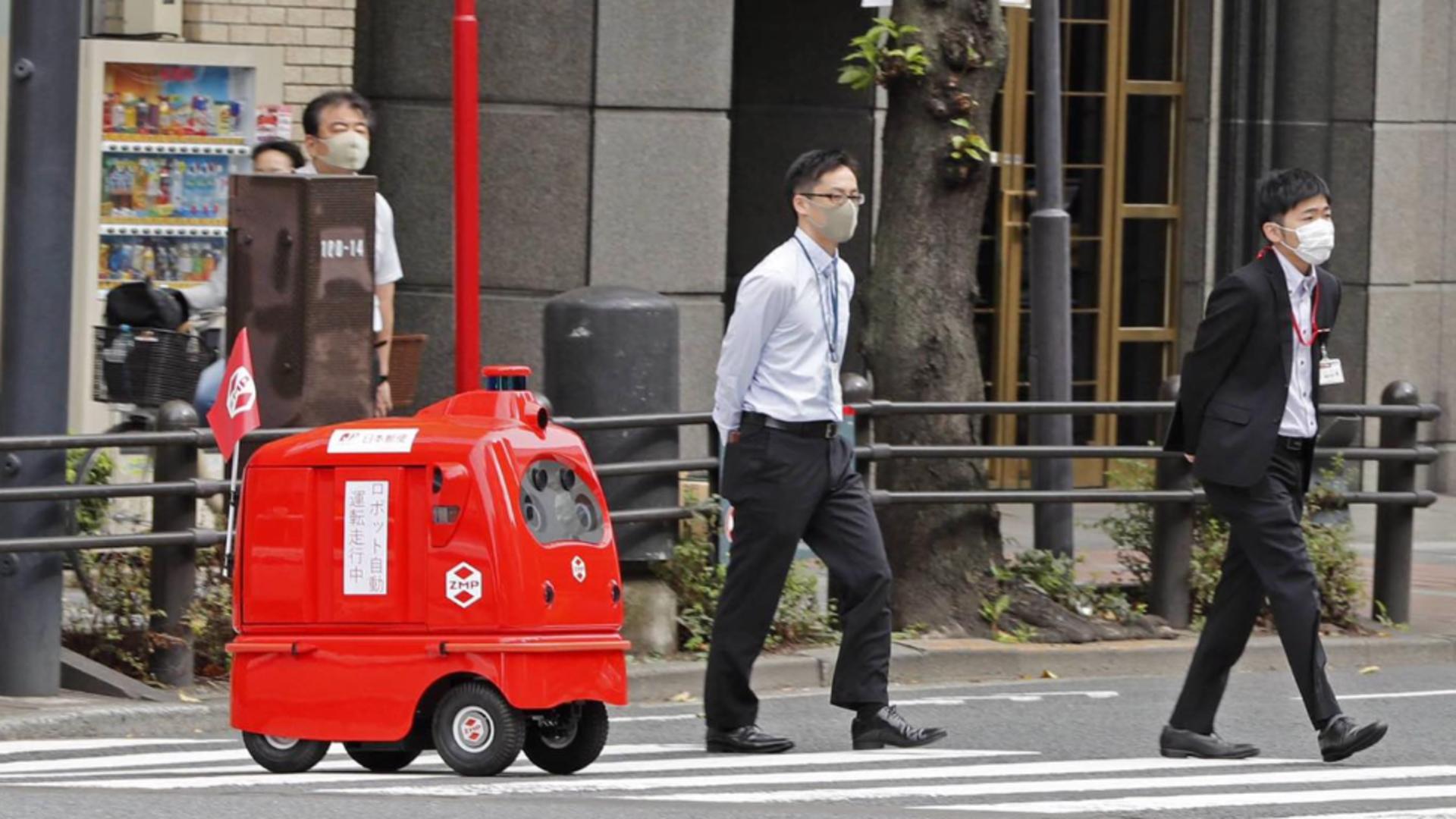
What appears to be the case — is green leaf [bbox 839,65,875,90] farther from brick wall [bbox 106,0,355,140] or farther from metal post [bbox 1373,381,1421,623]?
brick wall [bbox 106,0,355,140]

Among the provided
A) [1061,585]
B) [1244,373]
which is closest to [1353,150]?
[1061,585]

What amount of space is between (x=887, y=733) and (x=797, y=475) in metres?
0.90

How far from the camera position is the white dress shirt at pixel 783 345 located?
28.1 ft

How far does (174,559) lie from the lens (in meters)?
10.2

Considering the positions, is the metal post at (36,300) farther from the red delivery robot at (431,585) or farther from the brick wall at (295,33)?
the brick wall at (295,33)

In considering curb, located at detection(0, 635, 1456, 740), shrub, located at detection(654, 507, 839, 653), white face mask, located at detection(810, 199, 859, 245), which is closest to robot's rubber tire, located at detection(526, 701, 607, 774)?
white face mask, located at detection(810, 199, 859, 245)

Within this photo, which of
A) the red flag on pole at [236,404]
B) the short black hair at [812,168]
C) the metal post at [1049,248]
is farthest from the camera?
the metal post at [1049,248]

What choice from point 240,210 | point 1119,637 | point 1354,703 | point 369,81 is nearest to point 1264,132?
point 369,81

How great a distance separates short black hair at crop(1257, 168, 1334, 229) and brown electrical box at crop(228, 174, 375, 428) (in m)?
3.36

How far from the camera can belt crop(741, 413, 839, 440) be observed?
28.4ft

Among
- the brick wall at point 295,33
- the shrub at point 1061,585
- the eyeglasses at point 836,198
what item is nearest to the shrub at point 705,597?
the shrub at point 1061,585

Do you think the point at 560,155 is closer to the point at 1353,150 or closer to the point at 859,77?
the point at 859,77

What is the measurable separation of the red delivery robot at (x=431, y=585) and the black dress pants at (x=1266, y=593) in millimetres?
2008

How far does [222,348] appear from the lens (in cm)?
1248
